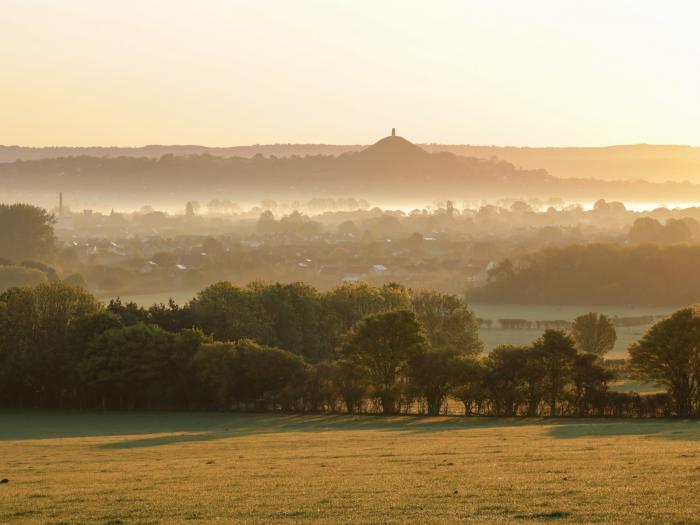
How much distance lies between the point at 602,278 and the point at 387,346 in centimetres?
8727

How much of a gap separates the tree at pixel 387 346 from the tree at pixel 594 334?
27600mm

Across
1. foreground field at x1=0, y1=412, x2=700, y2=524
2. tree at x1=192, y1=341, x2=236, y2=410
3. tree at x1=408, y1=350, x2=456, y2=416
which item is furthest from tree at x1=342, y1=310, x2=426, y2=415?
foreground field at x1=0, y1=412, x2=700, y2=524

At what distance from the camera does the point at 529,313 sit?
419 ft

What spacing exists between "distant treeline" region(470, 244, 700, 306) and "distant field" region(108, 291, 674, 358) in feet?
13.4

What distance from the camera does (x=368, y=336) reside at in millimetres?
62250

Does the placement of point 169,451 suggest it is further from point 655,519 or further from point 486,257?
point 486,257

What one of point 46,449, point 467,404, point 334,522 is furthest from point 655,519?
point 467,404

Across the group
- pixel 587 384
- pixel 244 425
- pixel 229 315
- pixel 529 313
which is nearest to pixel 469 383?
pixel 587 384

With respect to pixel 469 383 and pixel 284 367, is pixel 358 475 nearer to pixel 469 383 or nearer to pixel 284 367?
pixel 469 383

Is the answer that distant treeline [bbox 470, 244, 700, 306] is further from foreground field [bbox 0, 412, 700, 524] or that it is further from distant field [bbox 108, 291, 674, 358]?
foreground field [bbox 0, 412, 700, 524]

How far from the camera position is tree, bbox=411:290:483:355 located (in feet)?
276

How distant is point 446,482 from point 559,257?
417 feet

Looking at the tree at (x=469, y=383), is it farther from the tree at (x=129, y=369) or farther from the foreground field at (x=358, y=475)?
the tree at (x=129, y=369)

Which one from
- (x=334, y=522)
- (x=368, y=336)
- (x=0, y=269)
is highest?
(x=0, y=269)
